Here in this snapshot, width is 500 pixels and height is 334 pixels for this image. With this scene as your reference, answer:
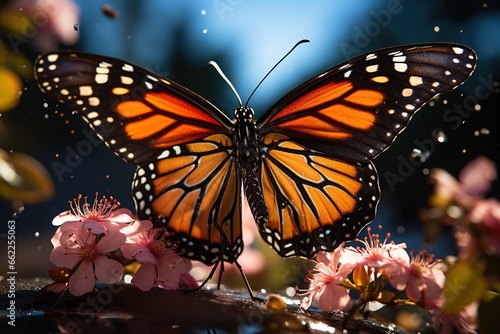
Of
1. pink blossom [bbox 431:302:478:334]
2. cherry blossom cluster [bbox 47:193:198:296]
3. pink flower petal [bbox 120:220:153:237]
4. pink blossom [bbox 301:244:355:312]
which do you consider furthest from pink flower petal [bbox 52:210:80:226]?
pink blossom [bbox 431:302:478:334]

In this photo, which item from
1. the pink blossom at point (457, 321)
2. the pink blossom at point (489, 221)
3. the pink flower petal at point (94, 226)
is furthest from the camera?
the pink flower petal at point (94, 226)

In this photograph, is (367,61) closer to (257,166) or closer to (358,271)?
(257,166)

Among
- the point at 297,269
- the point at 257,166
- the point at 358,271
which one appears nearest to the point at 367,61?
the point at 257,166

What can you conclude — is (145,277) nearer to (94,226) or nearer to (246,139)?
(94,226)

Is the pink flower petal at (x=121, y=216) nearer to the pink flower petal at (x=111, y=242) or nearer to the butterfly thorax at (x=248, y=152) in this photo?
the pink flower petal at (x=111, y=242)

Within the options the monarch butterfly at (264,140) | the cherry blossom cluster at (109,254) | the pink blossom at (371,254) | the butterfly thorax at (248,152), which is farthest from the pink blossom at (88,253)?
the pink blossom at (371,254)

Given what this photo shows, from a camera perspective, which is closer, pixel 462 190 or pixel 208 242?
pixel 462 190
